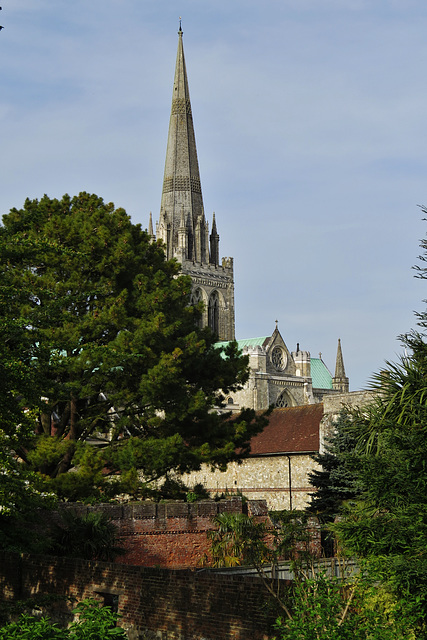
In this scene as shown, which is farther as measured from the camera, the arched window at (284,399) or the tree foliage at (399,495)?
the arched window at (284,399)

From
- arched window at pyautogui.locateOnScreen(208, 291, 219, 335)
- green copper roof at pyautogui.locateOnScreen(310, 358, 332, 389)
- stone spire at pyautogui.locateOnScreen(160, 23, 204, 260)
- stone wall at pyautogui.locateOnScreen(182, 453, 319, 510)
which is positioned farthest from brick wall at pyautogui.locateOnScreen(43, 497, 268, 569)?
stone spire at pyautogui.locateOnScreen(160, 23, 204, 260)

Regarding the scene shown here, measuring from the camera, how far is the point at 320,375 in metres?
99.4

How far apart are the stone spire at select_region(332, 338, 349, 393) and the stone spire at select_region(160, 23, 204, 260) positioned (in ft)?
72.2

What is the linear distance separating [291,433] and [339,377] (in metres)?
55.3

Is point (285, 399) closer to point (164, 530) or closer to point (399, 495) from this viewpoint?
point (164, 530)

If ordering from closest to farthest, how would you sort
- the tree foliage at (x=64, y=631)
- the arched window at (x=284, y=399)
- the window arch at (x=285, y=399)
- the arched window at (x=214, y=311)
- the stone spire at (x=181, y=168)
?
the tree foliage at (x=64, y=631) < the arched window at (x=284, y=399) < the window arch at (x=285, y=399) < the arched window at (x=214, y=311) < the stone spire at (x=181, y=168)

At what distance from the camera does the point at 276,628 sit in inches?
338

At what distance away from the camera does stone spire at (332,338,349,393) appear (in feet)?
313

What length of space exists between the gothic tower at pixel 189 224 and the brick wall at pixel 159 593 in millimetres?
84889

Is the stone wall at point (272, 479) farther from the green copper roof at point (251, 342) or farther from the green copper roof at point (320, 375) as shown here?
the green copper roof at point (320, 375)

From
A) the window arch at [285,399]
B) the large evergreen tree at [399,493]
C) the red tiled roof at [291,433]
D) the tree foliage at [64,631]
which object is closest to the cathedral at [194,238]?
the window arch at [285,399]

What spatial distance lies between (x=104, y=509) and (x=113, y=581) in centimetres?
883

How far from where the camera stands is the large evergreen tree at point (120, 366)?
23641 millimetres

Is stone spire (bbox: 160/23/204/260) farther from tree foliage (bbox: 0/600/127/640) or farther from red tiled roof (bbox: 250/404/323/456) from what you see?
tree foliage (bbox: 0/600/127/640)
